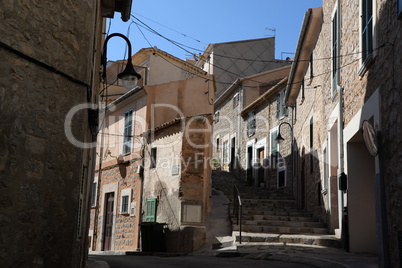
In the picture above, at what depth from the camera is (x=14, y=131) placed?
5473 millimetres

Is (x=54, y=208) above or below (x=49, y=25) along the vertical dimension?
below

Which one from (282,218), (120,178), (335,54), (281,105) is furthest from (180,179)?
(281,105)

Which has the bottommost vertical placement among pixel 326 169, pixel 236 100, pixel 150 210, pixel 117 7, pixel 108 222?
pixel 108 222

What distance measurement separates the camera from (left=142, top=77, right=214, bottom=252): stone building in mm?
15336

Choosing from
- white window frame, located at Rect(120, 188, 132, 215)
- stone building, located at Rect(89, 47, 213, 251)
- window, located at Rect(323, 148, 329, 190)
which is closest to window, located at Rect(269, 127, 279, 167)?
stone building, located at Rect(89, 47, 213, 251)

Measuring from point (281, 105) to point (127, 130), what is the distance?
7.05 meters

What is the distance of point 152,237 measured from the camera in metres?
15.3

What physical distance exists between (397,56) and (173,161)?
9.65 meters

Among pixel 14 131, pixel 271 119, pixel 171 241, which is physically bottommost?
pixel 171 241

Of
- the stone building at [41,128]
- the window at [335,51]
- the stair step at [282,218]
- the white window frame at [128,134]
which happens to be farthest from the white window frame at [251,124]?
the stone building at [41,128]

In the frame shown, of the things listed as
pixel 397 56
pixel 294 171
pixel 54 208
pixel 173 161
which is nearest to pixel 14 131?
pixel 54 208

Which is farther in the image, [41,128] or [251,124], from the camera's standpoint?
[251,124]

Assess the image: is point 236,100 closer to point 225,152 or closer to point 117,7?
point 225,152

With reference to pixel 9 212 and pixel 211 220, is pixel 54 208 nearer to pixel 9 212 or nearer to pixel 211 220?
pixel 9 212
